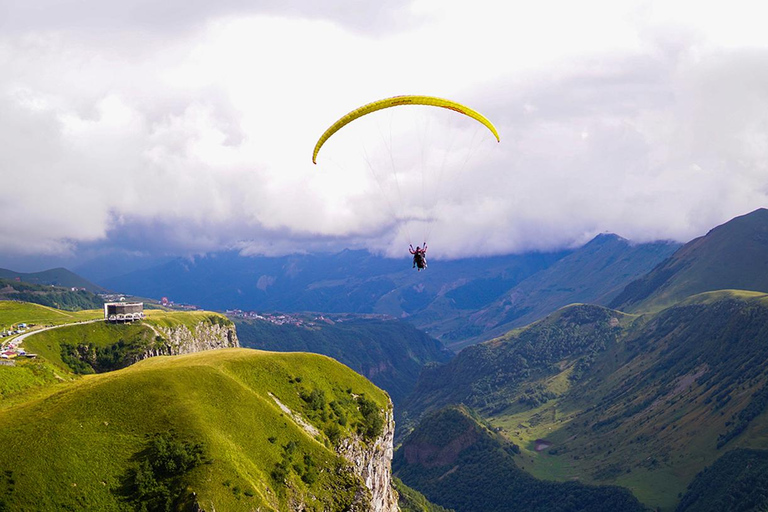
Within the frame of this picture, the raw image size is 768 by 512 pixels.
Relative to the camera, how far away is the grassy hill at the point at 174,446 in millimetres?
82562

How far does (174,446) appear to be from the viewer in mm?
90562

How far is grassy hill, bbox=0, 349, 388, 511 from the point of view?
8256 cm

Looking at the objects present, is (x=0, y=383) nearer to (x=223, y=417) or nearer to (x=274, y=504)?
(x=223, y=417)

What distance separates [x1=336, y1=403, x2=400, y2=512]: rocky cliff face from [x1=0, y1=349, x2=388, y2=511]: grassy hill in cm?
475

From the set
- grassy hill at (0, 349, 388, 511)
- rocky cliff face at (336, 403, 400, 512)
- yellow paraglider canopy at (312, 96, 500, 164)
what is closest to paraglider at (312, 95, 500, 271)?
A: yellow paraglider canopy at (312, 96, 500, 164)

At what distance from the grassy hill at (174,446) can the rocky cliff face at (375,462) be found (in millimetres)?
4745

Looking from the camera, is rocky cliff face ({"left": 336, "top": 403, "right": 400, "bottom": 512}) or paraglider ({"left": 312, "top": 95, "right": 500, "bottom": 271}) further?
rocky cliff face ({"left": 336, "top": 403, "right": 400, "bottom": 512})

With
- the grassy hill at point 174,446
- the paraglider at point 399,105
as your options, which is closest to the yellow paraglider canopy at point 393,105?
the paraglider at point 399,105

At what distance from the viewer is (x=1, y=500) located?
250 feet

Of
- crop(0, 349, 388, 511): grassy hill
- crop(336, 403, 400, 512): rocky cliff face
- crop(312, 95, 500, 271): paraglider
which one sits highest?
crop(312, 95, 500, 271): paraglider

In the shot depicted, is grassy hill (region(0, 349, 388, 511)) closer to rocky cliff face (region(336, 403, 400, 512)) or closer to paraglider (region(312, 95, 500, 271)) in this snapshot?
rocky cliff face (region(336, 403, 400, 512))

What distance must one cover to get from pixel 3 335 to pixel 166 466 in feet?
437

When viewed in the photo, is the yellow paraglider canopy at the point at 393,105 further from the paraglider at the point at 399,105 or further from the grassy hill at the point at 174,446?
the grassy hill at the point at 174,446

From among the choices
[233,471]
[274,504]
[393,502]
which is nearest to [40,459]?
[233,471]
